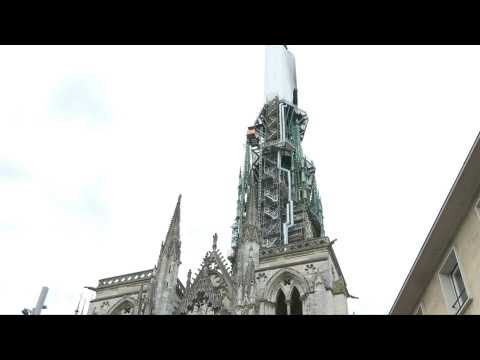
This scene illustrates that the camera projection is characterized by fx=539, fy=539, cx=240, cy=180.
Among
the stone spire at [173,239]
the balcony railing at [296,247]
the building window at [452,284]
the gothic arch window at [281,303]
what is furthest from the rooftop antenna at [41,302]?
the balcony railing at [296,247]

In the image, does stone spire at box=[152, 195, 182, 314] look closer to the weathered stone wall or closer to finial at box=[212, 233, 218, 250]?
finial at box=[212, 233, 218, 250]

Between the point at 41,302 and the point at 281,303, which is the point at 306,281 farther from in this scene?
the point at 41,302

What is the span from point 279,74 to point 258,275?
83.5 ft

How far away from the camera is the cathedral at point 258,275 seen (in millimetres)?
24156

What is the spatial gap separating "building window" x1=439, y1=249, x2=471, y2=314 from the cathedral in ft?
32.6

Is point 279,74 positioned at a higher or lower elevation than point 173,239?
higher

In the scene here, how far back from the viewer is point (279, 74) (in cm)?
4706

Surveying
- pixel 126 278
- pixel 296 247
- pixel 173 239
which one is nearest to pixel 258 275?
pixel 296 247

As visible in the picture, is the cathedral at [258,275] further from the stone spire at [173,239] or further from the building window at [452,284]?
the building window at [452,284]
